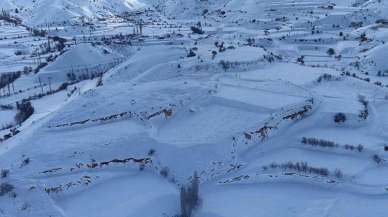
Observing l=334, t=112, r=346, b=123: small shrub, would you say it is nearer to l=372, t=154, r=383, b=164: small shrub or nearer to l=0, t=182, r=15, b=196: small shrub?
l=372, t=154, r=383, b=164: small shrub

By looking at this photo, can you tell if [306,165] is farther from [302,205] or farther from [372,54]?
[372,54]

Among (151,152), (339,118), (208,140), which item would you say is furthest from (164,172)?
(339,118)

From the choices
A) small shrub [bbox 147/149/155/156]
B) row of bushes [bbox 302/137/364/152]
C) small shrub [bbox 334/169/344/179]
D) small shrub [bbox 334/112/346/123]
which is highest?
small shrub [bbox 334/112/346/123]

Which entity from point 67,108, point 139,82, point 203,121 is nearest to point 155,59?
point 139,82

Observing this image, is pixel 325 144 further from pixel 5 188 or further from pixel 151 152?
pixel 5 188

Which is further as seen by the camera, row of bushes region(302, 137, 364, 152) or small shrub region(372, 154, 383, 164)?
row of bushes region(302, 137, 364, 152)

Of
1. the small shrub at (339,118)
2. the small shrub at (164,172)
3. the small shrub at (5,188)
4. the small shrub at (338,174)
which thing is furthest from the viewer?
the small shrub at (339,118)

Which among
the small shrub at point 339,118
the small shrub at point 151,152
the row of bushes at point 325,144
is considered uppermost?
the small shrub at point 339,118

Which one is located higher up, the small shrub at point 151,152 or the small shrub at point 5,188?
the small shrub at point 151,152

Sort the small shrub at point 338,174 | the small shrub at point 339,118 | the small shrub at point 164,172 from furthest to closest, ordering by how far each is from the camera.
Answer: the small shrub at point 339,118 → the small shrub at point 164,172 → the small shrub at point 338,174

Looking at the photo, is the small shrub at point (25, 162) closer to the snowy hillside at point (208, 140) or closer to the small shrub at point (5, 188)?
the snowy hillside at point (208, 140)

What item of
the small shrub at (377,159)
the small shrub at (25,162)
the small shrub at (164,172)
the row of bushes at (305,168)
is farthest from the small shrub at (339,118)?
the small shrub at (25,162)

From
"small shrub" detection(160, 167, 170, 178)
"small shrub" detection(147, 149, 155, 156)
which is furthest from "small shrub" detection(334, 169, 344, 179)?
"small shrub" detection(147, 149, 155, 156)
